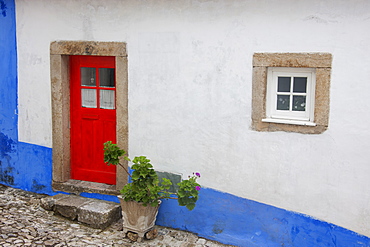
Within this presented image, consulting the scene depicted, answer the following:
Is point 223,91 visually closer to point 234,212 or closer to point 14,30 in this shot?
point 234,212

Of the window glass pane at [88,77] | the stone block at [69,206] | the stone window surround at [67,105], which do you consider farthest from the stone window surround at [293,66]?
the stone block at [69,206]

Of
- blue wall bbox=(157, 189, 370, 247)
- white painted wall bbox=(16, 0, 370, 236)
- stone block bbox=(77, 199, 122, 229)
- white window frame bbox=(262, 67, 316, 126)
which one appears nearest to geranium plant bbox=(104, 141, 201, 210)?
blue wall bbox=(157, 189, 370, 247)

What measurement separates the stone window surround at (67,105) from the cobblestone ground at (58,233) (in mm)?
550

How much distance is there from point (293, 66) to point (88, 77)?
2920 mm

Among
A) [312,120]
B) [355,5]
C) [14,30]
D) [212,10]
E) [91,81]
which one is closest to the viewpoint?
[355,5]

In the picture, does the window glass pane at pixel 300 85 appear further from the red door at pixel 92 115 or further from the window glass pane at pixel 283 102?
the red door at pixel 92 115

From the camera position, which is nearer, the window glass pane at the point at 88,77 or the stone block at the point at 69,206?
the stone block at the point at 69,206

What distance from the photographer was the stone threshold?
625cm

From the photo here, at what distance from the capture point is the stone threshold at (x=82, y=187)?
625 centimetres

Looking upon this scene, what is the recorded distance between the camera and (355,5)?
14.7 feet

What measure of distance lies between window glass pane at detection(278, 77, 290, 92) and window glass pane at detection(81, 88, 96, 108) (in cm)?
263

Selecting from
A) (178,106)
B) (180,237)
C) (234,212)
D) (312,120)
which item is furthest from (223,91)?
(180,237)

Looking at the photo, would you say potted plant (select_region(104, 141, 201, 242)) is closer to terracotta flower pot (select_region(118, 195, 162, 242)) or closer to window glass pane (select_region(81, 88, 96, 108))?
terracotta flower pot (select_region(118, 195, 162, 242))

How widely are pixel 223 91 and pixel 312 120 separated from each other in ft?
3.42
